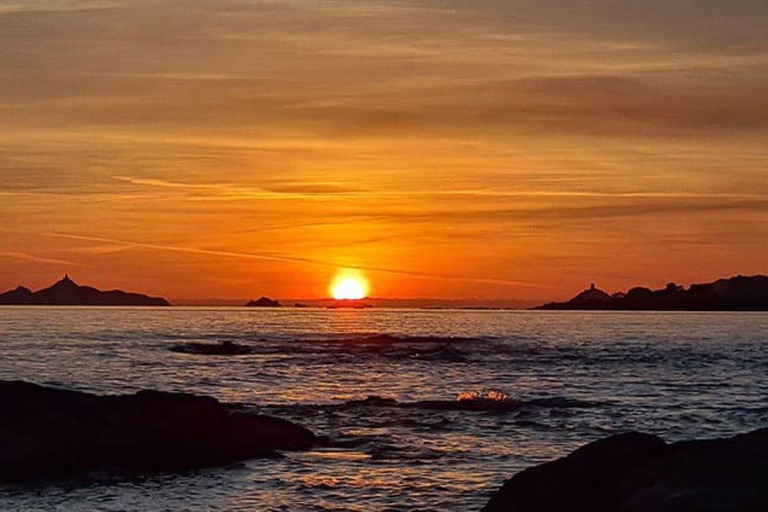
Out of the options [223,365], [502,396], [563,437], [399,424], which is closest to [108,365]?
[223,365]

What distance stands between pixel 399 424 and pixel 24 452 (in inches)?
548

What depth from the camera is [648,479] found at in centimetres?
1553

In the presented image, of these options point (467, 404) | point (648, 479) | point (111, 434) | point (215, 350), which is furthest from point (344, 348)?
point (648, 479)

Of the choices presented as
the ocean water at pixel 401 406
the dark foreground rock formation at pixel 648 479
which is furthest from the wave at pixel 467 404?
the dark foreground rock formation at pixel 648 479

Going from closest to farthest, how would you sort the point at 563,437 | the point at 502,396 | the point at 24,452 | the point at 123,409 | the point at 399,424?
the point at 24,452
the point at 123,409
the point at 563,437
the point at 399,424
the point at 502,396

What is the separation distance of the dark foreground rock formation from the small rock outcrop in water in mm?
11762

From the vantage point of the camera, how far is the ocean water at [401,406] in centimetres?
2484

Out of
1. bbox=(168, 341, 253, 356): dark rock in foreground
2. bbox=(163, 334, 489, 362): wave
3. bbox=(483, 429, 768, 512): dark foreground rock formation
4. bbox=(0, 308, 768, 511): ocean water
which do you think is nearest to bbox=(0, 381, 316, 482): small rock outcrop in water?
bbox=(0, 308, 768, 511): ocean water

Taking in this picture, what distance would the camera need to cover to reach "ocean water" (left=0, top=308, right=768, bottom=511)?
2484cm

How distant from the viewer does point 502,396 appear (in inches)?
1897

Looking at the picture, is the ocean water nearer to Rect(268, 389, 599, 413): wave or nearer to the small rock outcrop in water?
Rect(268, 389, 599, 413): wave

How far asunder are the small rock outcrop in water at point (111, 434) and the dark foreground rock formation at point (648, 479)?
38.6 ft

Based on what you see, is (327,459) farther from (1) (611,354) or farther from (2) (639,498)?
(1) (611,354)

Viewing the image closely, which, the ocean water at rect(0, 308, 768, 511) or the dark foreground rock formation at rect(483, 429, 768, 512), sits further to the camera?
the ocean water at rect(0, 308, 768, 511)
